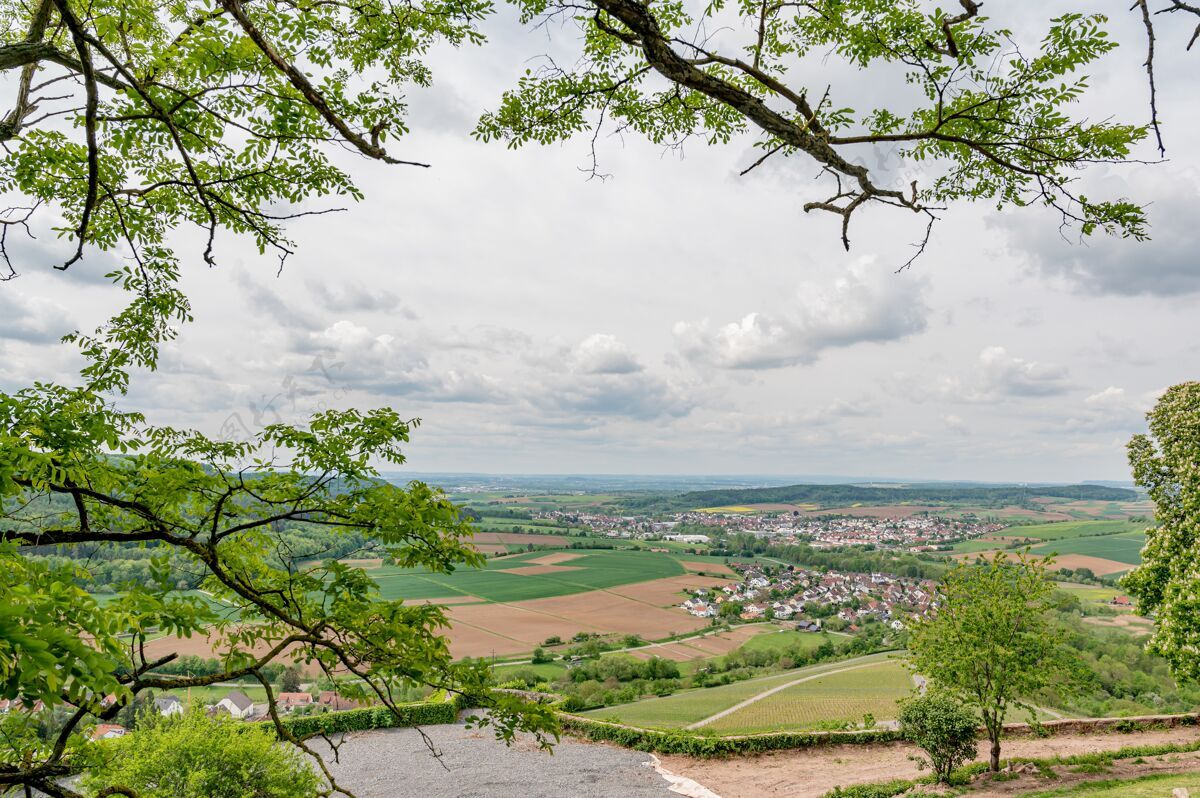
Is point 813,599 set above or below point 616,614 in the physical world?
below

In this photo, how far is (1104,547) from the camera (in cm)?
6919

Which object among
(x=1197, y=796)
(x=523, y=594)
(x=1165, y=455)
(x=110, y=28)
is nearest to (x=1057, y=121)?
(x=110, y=28)

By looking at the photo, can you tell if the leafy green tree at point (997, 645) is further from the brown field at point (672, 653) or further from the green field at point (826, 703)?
the brown field at point (672, 653)

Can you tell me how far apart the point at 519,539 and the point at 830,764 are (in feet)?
256

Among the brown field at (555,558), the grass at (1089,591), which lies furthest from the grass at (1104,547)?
the brown field at (555,558)

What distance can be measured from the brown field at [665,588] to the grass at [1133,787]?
46.0 meters

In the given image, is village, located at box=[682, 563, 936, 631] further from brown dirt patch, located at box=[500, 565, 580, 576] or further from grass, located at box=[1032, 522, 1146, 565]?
grass, located at box=[1032, 522, 1146, 565]

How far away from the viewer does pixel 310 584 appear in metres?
5.37

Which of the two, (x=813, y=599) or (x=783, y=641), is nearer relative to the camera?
(x=783, y=641)

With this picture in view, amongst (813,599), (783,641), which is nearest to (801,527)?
(813,599)

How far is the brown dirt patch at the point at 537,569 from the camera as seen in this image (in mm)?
68062

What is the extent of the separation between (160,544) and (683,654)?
43.1m

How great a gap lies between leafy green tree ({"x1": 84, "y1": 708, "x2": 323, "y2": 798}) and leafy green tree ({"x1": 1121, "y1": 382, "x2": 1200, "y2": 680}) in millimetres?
19966

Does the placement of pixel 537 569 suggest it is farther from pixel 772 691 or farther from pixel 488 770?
pixel 488 770
